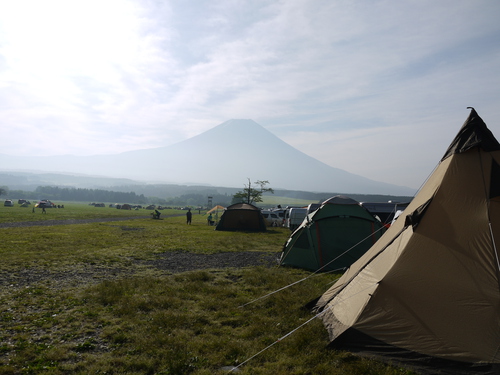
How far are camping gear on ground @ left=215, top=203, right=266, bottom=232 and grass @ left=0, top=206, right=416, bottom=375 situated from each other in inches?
693

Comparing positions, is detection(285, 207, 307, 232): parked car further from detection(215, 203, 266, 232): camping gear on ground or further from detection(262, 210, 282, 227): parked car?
detection(262, 210, 282, 227): parked car

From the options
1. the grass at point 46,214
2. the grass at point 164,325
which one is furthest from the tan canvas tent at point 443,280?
the grass at point 46,214

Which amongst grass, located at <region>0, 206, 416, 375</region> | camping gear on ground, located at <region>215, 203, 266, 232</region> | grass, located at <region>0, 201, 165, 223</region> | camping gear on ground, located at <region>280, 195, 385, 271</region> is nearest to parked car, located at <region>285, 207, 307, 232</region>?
camping gear on ground, located at <region>215, 203, 266, 232</region>

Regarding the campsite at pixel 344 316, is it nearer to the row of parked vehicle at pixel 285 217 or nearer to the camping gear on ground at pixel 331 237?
the camping gear on ground at pixel 331 237

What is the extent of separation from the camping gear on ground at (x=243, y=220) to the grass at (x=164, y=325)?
17612 millimetres

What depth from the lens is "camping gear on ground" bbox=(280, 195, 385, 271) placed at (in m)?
12.4

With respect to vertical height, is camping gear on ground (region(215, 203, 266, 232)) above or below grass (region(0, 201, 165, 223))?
above

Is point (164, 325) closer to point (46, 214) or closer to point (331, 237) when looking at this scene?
point (331, 237)

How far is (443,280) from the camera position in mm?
5516

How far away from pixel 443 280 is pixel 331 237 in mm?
7119

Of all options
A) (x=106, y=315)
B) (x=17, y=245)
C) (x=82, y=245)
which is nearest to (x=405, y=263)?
(x=106, y=315)

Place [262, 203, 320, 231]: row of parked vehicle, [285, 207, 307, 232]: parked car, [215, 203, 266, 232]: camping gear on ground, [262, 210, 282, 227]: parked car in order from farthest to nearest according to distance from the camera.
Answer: [262, 210, 282, 227]: parked car, [262, 203, 320, 231]: row of parked vehicle, [285, 207, 307, 232]: parked car, [215, 203, 266, 232]: camping gear on ground

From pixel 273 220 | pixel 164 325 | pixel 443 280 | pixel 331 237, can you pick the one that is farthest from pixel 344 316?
pixel 273 220

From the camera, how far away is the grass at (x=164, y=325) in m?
5.23
